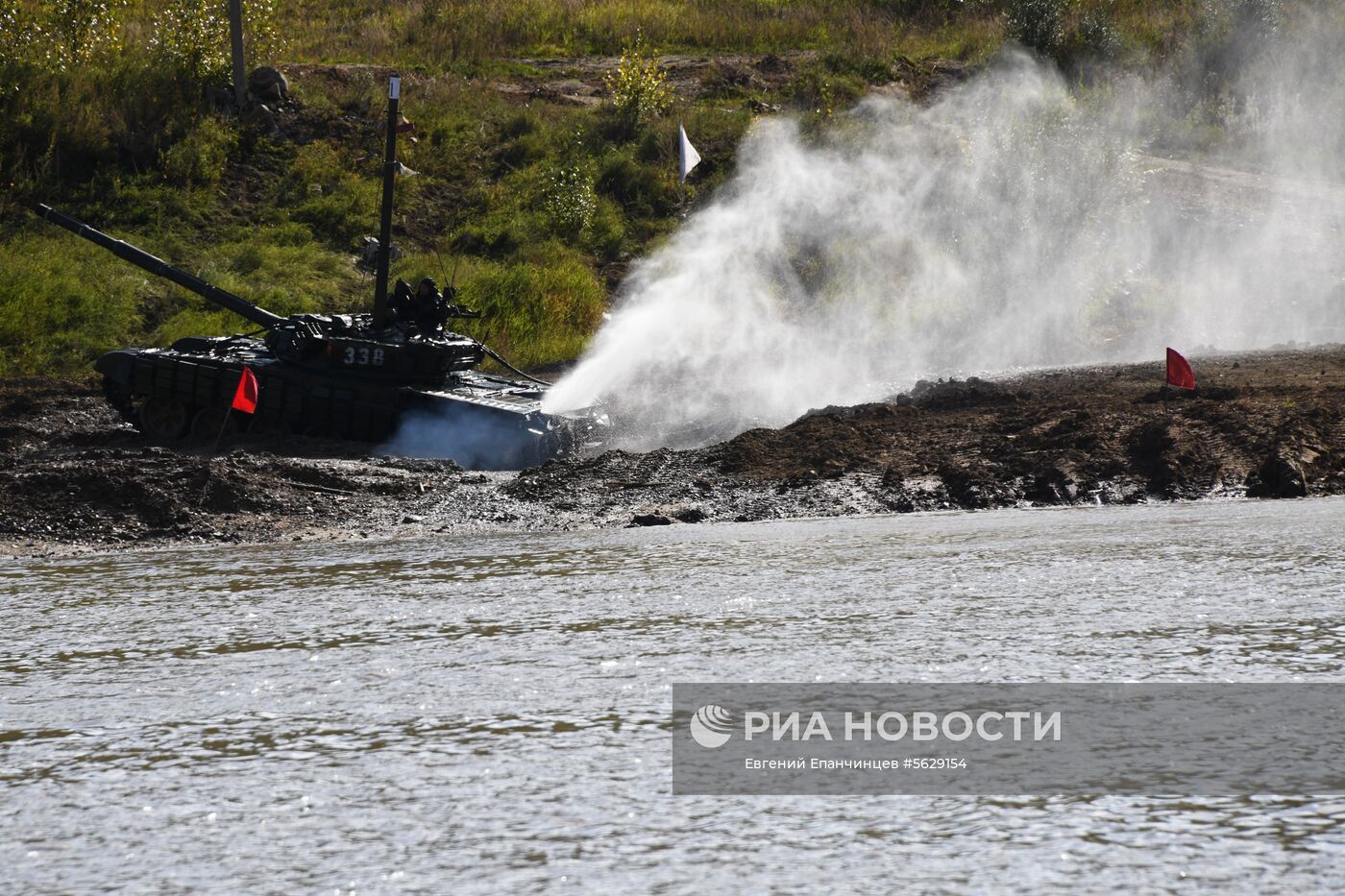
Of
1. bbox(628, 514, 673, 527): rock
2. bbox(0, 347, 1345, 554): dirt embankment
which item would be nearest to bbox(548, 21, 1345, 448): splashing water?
bbox(0, 347, 1345, 554): dirt embankment

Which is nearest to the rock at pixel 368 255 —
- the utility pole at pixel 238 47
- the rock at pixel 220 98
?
the utility pole at pixel 238 47

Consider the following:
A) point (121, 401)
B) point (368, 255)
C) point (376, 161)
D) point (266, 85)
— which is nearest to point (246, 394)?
point (121, 401)

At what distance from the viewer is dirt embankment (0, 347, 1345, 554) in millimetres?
12375

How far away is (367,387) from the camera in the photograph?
16750 mm

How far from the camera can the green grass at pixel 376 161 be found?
26875mm

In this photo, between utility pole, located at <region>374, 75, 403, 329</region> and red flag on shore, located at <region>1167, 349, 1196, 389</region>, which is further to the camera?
utility pole, located at <region>374, 75, 403, 329</region>

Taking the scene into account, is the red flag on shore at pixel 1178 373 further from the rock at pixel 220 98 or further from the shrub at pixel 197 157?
the rock at pixel 220 98

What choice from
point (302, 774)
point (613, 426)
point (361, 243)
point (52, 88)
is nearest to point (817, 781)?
point (302, 774)

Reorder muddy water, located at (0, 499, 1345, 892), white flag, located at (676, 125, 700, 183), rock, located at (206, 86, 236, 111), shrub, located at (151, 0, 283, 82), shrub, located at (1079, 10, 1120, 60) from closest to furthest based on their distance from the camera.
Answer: muddy water, located at (0, 499, 1345, 892) < white flag, located at (676, 125, 700, 183) < shrub, located at (151, 0, 283, 82) < rock, located at (206, 86, 236, 111) < shrub, located at (1079, 10, 1120, 60)

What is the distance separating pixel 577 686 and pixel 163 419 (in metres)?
13.1

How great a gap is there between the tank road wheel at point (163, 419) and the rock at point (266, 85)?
Answer: 18692mm

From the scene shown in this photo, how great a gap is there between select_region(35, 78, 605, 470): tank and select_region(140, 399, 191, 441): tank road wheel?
0.04 feet

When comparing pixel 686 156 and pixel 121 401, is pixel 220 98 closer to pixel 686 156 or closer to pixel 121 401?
pixel 686 156

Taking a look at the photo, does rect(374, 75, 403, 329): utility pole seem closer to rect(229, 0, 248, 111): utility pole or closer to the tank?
the tank
